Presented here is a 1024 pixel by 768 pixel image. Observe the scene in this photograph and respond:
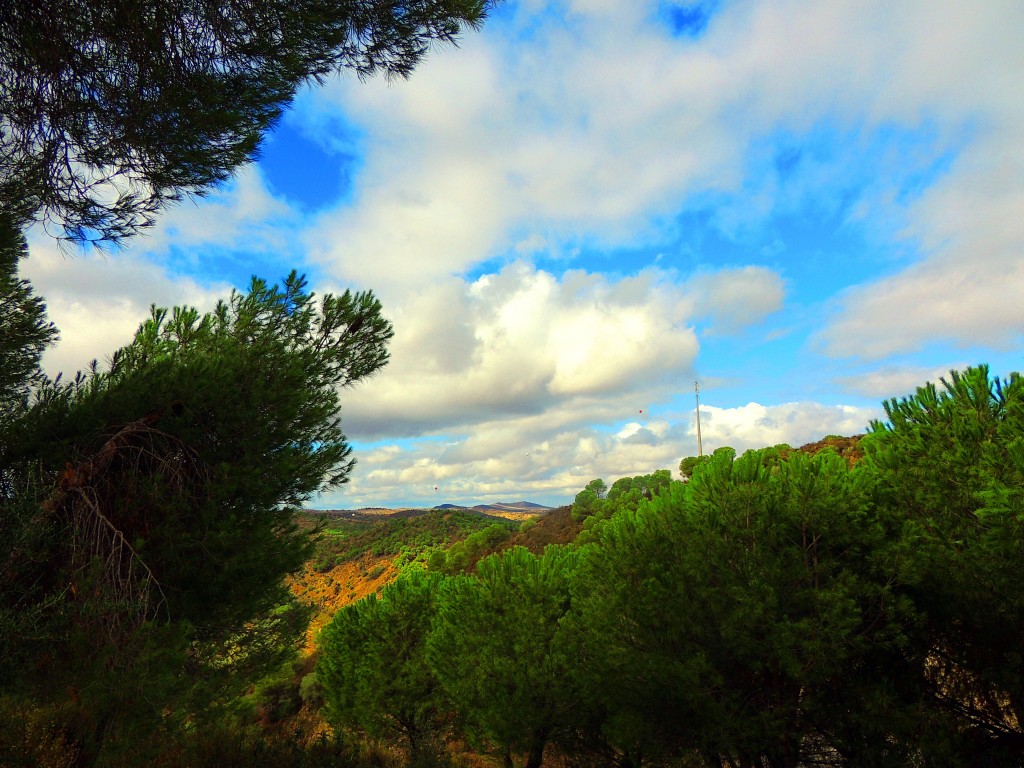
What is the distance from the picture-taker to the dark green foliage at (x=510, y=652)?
14930 mm

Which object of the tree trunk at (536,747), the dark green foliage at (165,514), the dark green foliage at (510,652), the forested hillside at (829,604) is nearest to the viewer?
the dark green foliage at (165,514)

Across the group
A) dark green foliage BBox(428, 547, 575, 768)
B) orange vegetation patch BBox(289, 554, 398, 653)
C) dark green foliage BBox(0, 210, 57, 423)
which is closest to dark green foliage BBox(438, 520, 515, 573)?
orange vegetation patch BBox(289, 554, 398, 653)

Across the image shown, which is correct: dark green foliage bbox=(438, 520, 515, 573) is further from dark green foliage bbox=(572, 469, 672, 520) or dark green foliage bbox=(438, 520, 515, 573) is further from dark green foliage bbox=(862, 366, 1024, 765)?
dark green foliage bbox=(862, 366, 1024, 765)

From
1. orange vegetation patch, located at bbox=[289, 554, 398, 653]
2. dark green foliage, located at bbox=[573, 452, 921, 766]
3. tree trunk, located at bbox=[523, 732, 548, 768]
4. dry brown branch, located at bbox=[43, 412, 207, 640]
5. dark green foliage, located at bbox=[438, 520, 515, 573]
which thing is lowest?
orange vegetation patch, located at bbox=[289, 554, 398, 653]

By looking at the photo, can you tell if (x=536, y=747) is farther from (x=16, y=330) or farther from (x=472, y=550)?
(x=472, y=550)

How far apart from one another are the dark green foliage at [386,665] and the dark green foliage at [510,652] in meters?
4.18

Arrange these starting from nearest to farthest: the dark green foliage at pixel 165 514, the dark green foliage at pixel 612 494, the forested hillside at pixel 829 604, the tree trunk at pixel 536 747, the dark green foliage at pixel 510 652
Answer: the dark green foliage at pixel 165 514, the forested hillside at pixel 829 604, the dark green foliage at pixel 510 652, the tree trunk at pixel 536 747, the dark green foliage at pixel 612 494

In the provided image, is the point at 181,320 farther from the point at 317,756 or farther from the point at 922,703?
the point at 922,703

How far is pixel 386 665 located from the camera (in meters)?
22.6

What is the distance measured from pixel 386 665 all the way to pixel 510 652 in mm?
9480

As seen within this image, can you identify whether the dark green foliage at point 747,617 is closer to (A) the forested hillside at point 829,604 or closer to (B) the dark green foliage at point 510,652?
(A) the forested hillside at point 829,604

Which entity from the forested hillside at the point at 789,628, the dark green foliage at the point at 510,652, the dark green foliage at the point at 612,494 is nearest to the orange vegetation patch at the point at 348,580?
the dark green foliage at the point at 612,494

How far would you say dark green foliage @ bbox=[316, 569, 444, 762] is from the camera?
21.8 meters

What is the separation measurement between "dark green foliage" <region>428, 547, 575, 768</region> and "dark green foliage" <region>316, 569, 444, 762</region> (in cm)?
418
